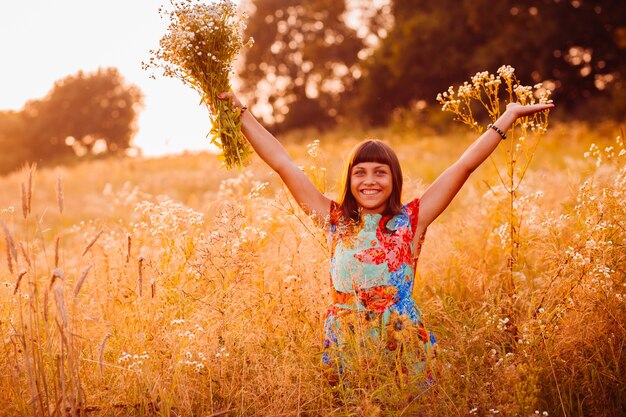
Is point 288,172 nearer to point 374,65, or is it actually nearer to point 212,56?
point 212,56

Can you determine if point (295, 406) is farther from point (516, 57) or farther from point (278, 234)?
point (516, 57)

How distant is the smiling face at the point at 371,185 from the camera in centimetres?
354

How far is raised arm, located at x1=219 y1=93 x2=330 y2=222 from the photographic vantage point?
362 cm

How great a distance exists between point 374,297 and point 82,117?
143 ft

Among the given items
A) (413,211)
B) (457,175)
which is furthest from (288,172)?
(457,175)

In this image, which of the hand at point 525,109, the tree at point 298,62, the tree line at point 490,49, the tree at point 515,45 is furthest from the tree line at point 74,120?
the hand at point 525,109

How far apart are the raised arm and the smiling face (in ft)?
0.73

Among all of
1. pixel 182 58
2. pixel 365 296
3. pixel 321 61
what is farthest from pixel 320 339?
pixel 321 61

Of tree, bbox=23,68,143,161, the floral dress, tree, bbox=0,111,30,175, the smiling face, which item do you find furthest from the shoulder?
tree, bbox=0,111,30,175

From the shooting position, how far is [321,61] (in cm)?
3191

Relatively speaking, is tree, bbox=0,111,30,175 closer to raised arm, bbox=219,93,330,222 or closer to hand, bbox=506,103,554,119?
raised arm, bbox=219,93,330,222

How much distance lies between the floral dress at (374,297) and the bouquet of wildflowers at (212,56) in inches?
30.9

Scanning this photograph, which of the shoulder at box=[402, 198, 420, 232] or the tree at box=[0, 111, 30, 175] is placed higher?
the tree at box=[0, 111, 30, 175]

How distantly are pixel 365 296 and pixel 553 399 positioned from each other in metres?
1.13
